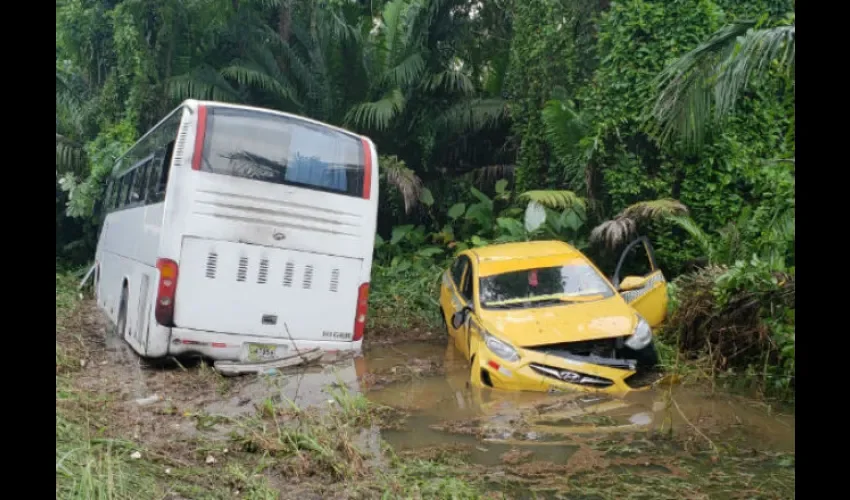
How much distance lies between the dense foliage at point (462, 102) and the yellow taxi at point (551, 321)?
8.43 ft

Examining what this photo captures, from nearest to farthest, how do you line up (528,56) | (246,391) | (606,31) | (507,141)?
(246,391)
(606,31)
(528,56)
(507,141)

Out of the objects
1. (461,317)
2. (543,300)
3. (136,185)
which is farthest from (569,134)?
(136,185)

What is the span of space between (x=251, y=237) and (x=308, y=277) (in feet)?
2.76

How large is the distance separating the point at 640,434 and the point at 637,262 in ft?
21.5

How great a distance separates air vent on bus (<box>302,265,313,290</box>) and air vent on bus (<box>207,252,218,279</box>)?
1.06m

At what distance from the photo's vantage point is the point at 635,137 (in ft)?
41.3

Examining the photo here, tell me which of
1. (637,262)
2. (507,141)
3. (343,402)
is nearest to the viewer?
(343,402)

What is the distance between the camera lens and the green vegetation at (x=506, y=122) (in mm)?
8070

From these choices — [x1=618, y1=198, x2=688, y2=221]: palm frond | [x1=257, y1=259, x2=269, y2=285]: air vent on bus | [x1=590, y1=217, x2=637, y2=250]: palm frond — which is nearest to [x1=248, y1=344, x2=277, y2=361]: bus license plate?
[x1=257, y1=259, x2=269, y2=285]: air vent on bus

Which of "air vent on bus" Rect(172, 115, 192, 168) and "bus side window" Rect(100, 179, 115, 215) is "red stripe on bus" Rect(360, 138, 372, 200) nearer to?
"air vent on bus" Rect(172, 115, 192, 168)

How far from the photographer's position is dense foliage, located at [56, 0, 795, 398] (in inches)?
464

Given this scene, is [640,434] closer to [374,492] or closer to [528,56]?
[374,492]

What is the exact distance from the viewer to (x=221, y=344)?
27.9ft
